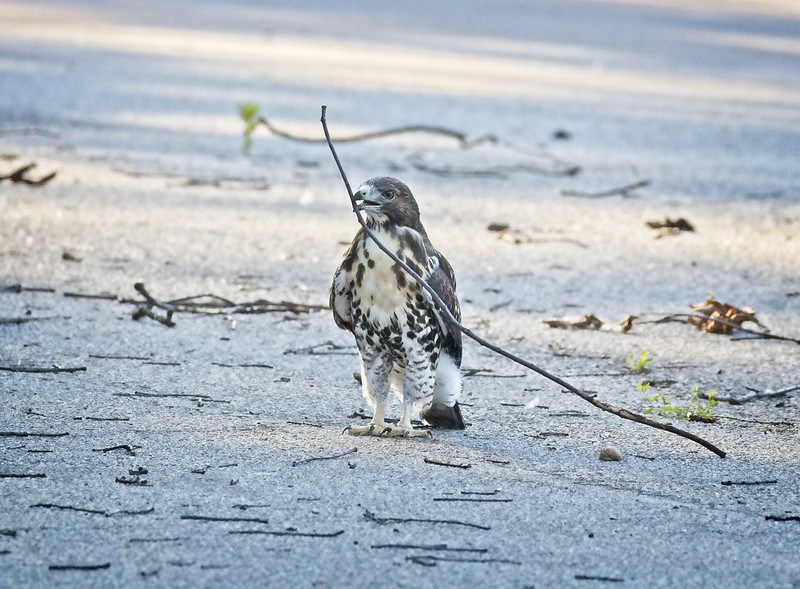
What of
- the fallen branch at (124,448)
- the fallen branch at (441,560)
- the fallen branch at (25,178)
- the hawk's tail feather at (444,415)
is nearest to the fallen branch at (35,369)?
the fallen branch at (124,448)

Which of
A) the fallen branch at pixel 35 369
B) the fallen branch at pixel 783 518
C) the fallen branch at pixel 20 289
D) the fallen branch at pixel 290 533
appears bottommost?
the fallen branch at pixel 20 289

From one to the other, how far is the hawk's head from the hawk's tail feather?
0.75m

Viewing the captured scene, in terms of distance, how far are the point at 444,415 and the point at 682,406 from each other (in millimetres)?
1064

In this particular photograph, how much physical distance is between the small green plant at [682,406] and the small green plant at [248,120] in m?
5.87

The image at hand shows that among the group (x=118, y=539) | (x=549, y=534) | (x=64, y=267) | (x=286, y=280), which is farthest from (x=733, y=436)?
(x=64, y=267)

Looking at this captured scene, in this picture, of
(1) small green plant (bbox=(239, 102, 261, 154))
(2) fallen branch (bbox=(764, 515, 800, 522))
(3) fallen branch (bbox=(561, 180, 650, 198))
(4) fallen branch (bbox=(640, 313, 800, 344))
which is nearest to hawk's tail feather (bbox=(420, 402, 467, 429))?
(2) fallen branch (bbox=(764, 515, 800, 522))

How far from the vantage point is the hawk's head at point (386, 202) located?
5.00m

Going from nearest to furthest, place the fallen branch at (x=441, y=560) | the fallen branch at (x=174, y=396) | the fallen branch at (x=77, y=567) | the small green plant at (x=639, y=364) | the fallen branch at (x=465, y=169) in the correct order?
the fallen branch at (x=77, y=567)
the fallen branch at (x=441, y=560)
the fallen branch at (x=174, y=396)
the small green plant at (x=639, y=364)
the fallen branch at (x=465, y=169)

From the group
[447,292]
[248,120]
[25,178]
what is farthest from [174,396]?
[248,120]

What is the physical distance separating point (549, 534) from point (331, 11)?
2716 centimetres

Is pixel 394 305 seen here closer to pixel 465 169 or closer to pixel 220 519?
pixel 220 519

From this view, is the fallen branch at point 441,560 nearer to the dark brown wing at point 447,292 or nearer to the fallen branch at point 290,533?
the fallen branch at point 290,533

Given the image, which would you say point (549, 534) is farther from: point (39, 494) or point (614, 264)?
point (614, 264)

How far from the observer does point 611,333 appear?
7164mm
